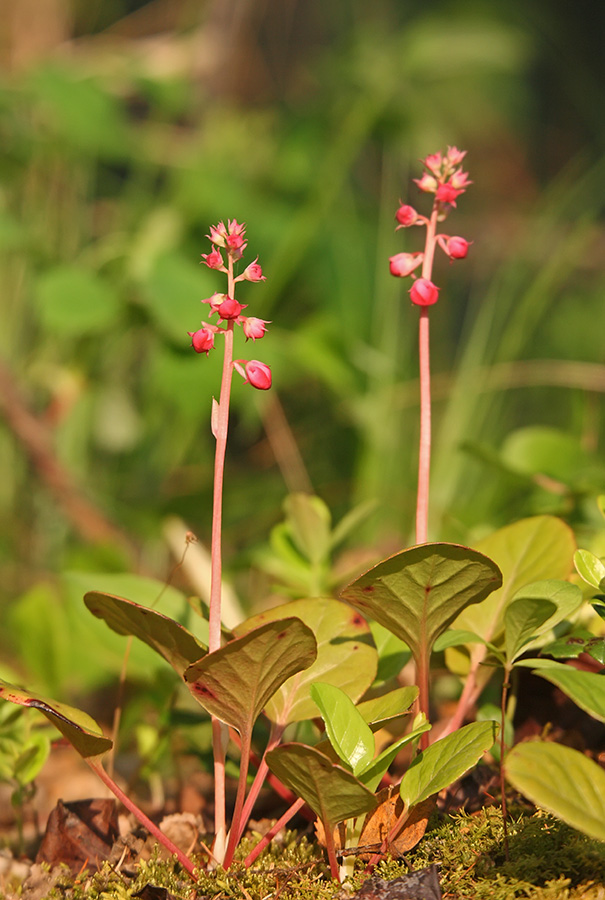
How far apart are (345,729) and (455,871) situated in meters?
0.13

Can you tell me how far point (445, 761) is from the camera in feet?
1.58

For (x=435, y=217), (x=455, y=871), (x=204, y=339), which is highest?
(x=435, y=217)

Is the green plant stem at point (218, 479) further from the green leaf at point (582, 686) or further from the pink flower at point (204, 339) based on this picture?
the green leaf at point (582, 686)

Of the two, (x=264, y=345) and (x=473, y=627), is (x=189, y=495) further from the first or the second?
(x=473, y=627)

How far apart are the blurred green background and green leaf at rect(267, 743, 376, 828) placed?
0.31 metres

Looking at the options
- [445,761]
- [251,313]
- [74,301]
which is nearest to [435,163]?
[445,761]

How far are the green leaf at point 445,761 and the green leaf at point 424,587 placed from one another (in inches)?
2.7

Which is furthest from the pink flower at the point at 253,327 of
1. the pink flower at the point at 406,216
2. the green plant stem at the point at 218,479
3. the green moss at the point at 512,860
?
the green moss at the point at 512,860

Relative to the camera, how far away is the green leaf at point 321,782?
0.43 m

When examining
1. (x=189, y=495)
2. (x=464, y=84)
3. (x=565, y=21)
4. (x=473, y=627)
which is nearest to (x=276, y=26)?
(x=464, y=84)

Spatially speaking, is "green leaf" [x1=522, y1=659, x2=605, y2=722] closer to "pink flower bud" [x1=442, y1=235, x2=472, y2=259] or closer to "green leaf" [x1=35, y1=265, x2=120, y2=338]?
"pink flower bud" [x1=442, y1=235, x2=472, y2=259]

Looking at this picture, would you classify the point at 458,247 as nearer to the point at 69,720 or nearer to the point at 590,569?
the point at 590,569

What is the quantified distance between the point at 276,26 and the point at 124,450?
2504 mm

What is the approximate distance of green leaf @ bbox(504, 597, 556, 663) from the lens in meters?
0.48
